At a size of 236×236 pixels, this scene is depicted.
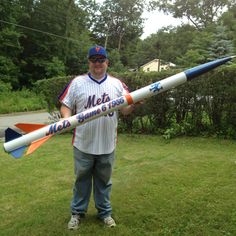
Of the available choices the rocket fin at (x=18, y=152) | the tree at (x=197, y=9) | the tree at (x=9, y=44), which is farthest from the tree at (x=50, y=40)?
the rocket fin at (x=18, y=152)

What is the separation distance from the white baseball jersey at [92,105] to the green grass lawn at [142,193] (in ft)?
3.25

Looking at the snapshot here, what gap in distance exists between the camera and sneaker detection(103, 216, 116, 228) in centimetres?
414

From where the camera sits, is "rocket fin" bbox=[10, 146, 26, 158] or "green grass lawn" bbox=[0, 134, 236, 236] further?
"green grass lawn" bbox=[0, 134, 236, 236]

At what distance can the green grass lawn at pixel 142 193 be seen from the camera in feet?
13.6

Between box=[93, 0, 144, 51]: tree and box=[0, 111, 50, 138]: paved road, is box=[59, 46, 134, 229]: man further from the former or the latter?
box=[93, 0, 144, 51]: tree

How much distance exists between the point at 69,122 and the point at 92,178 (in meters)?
0.83

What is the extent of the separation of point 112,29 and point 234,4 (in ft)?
73.1

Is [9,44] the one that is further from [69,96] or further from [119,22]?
[119,22]

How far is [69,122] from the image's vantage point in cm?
387

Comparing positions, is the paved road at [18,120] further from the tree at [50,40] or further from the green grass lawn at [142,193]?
the tree at [50,40]

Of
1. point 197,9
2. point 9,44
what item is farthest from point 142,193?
point 197,9

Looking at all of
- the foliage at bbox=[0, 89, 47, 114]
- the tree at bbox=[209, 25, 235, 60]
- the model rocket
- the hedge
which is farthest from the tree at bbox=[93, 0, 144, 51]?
the model rocket

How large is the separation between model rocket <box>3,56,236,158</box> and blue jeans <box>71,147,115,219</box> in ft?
1.18

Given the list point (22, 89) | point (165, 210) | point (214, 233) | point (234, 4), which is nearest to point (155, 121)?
point (165, 210)
